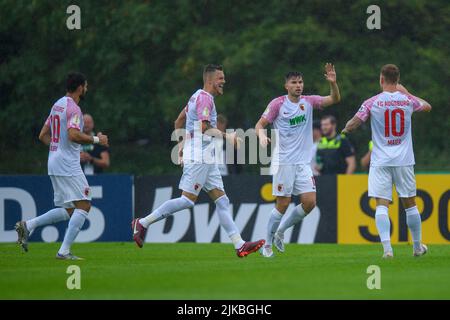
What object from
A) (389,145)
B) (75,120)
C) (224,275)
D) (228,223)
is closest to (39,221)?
(75,120)

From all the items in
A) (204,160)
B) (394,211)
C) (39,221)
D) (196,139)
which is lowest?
(394,211)

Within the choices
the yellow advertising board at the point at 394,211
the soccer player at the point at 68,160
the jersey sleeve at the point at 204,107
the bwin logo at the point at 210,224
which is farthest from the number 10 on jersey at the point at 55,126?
the yellow advertising board at the point at 394,211

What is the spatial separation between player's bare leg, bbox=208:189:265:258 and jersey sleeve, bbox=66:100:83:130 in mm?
1791

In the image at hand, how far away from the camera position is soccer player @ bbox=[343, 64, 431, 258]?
14.4 meters

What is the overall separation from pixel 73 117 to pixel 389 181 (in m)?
3.81

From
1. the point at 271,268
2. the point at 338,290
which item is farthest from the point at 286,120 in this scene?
the point at 338,290

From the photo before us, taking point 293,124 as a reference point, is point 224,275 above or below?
below

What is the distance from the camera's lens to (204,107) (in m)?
14.4

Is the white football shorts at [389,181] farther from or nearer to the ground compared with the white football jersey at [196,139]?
nearer to the ground

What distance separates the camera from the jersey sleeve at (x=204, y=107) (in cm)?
1442

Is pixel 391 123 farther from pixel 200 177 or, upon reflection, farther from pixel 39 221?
pixel 39 221

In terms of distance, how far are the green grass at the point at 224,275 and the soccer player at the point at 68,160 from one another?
44 centimetres

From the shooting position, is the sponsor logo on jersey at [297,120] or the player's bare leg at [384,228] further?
the sponsor logo on jersey at [297,120]

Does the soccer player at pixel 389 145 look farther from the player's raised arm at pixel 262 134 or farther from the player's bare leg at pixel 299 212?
the player's bare leg at pixel 299 212
